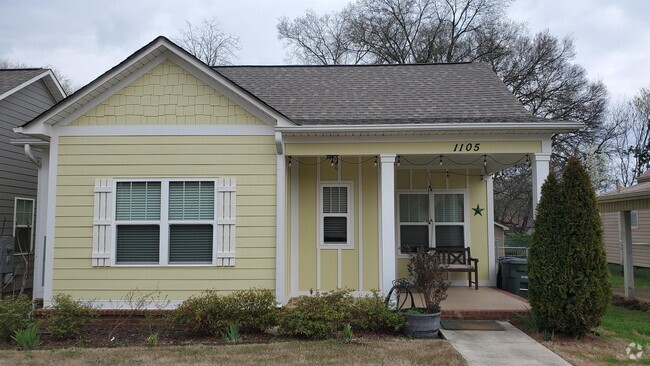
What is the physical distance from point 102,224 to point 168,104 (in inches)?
81.8

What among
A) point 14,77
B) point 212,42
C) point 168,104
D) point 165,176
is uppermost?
point 212,42

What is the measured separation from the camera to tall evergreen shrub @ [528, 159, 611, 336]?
246 inches

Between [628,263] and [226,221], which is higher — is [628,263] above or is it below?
below

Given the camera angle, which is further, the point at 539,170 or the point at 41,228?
the point at 41,228

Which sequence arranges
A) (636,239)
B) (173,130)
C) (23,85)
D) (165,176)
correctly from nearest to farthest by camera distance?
1. (165,176)
2. (173,130)
3. (23,85)
4. (636,239)

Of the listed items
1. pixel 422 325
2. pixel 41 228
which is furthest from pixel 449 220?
pixel 41 228

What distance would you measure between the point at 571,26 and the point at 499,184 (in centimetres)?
895

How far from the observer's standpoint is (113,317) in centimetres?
723

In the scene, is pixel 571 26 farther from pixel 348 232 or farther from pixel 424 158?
pixel 348 232

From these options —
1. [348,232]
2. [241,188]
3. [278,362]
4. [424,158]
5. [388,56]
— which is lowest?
[278,362]

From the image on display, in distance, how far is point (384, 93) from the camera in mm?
9297

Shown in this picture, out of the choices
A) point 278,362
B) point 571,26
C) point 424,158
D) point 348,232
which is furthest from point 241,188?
point 571,26

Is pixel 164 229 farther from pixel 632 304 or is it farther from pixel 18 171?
pixel 632 304

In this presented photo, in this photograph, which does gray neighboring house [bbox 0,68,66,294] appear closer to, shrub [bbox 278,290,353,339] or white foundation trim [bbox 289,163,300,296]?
white foundation trim [bbox 289,163,300,296]
